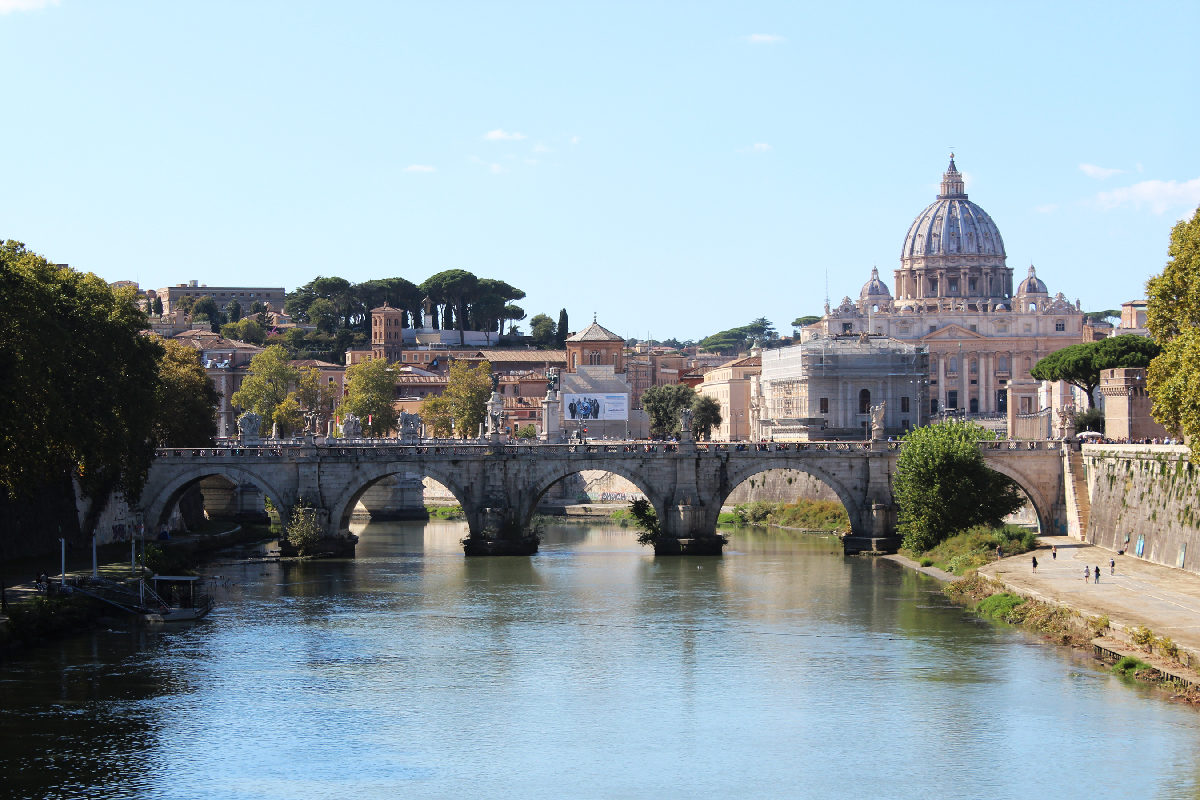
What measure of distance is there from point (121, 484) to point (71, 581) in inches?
383

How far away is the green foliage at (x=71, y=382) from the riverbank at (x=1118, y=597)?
23.6 metres

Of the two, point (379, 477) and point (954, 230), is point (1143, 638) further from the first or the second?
point (954, 230)

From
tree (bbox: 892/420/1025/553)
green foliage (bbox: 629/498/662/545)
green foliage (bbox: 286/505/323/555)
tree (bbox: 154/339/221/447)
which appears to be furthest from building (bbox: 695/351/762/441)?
tree (bbox: 892/420/1025/553)

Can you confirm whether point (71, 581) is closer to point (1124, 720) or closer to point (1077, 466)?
point (1124, 720)

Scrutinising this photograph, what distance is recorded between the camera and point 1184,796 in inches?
974

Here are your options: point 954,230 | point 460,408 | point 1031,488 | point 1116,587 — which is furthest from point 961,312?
point 1116,587

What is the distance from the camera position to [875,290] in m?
168

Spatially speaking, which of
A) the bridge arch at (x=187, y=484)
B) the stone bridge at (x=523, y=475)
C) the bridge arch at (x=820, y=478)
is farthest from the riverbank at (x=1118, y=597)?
the bridge arch at (x=187, y=484)

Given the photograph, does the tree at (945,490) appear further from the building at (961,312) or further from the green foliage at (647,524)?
the building at (961,312)

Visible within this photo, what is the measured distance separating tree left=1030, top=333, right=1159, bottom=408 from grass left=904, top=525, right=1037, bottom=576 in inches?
935

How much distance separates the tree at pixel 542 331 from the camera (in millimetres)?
146212

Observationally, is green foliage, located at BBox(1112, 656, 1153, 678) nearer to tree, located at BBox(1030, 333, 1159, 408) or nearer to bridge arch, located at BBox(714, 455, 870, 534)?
bridge arch, located at BBox(714, 455, 870, 534)

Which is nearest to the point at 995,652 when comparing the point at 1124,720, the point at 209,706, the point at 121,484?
the point at 1124,720

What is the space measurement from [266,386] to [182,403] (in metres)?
41.0
